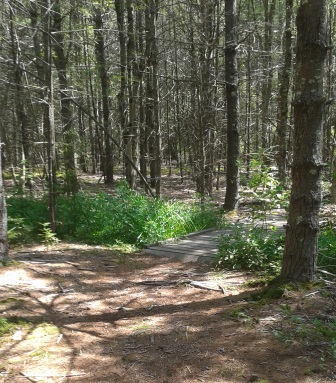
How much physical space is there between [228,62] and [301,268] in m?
7.92

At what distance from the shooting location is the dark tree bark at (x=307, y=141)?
4441 millimetres

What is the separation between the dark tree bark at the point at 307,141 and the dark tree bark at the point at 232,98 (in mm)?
6099

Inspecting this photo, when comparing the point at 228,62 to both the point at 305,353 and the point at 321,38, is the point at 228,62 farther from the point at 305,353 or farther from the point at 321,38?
the point at 305,353

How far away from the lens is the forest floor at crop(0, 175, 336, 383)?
3.23 meters

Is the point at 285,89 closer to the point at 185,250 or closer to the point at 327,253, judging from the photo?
the point at 185,250

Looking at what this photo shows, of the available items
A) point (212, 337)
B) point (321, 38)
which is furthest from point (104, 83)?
point (212, 337)

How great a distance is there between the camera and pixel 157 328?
14.0 feet

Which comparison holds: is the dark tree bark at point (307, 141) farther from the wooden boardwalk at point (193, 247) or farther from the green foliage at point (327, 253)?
the wooden boardwalk at point (193, 247)

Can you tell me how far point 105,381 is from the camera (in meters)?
3.17

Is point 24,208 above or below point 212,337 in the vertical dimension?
above

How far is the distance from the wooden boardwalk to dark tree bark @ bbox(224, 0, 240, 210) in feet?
8.17

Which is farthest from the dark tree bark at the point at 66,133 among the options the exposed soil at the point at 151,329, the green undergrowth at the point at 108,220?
the exposed soil at the point at 151,329

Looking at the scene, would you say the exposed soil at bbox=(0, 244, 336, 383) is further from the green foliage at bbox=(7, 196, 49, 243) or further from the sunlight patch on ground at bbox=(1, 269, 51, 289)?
the green foliage at bbox=(7, 196, 49, 243)


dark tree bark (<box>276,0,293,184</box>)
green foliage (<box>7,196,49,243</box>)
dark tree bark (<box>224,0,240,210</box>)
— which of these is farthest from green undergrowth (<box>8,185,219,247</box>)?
dark tree bark (<box>276,0,293,184</box>)
